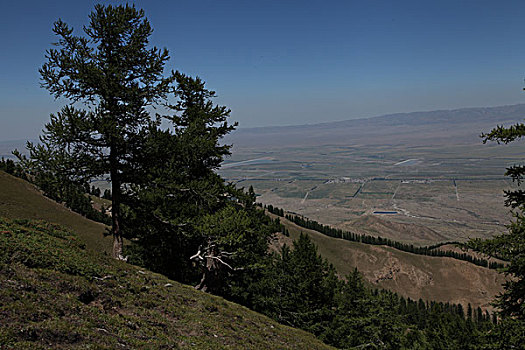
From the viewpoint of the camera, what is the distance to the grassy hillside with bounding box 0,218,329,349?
335 inches

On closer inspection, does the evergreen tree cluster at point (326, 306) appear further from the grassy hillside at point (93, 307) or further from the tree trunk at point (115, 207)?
the tree trunk at point (115, 207)

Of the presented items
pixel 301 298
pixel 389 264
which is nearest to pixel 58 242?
pixel 301 298

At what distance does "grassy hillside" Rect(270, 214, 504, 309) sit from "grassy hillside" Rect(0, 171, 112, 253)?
2733 inches

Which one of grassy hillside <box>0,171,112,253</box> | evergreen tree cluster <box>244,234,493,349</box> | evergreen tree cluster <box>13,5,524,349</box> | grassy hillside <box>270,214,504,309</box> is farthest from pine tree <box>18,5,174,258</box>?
grassy hillside <box>270,214,504,309</box>

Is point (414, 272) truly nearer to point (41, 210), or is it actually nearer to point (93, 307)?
point (41, 210)

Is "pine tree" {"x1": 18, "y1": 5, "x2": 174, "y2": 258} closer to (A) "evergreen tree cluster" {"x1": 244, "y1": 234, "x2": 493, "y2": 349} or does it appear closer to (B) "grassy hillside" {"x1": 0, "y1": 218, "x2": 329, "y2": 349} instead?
(B) "grassy hillside" {"x1": 0, "y1": 218, "x2": 329, "y2": 349}

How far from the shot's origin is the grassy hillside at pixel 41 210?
5530 centimetres

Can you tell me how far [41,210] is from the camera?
62219mm

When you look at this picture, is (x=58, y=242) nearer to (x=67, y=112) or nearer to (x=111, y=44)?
(x=67, y=112)

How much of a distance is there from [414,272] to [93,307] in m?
141

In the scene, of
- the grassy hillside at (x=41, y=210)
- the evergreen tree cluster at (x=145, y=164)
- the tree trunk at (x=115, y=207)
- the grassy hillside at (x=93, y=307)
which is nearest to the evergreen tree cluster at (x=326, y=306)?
the evergreen tree cluster at (x=145, y=164)

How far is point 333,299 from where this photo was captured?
3791 cm

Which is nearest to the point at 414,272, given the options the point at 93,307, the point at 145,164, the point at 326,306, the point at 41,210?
the point at 326,306

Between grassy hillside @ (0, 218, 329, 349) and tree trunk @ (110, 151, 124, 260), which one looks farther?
tree trunk @ (110, 151, 124, 260)
